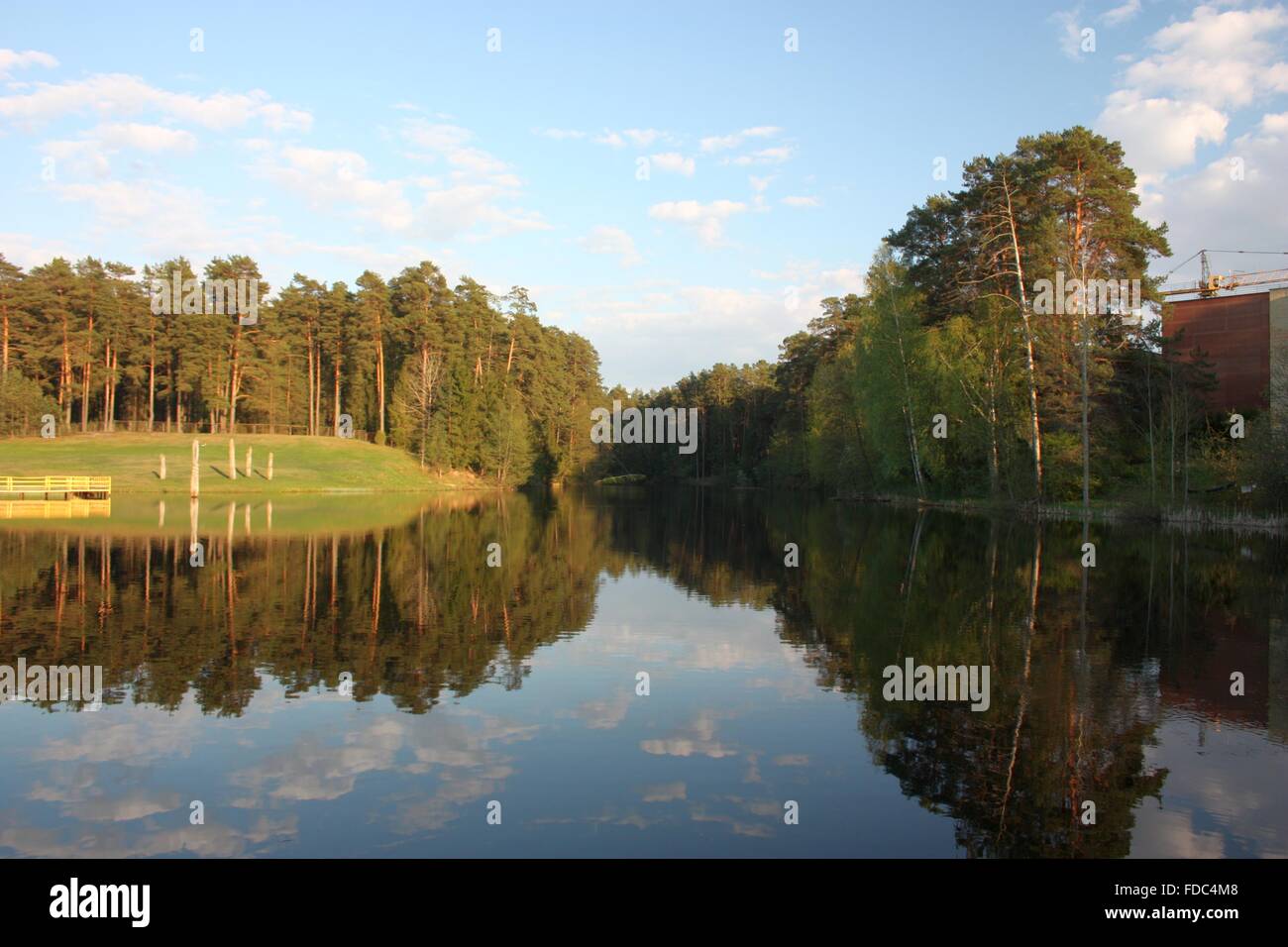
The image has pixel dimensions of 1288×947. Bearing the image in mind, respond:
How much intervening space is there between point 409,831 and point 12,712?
20.6 ft

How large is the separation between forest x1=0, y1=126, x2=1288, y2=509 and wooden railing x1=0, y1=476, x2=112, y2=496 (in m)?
19.9

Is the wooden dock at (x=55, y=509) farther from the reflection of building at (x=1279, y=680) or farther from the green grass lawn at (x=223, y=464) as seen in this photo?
the reflection of building at (x=1279, y=680)

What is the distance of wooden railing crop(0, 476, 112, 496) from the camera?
48.0 m

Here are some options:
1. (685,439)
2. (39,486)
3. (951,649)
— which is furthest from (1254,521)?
(685,439)

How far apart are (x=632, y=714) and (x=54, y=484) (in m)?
52.1

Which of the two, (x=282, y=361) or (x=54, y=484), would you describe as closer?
(x=54, y=484)

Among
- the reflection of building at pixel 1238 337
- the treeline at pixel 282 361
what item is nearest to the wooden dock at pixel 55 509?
the treeline at pixel 282 361

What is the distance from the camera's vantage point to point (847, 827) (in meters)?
6.95

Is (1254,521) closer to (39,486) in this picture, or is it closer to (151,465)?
(39,486)

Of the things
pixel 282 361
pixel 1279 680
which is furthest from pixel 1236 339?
pixel 282 361

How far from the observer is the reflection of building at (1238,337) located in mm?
50812

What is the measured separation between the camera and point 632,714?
33.8 ft

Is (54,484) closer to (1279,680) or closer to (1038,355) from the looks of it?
(1038,355)

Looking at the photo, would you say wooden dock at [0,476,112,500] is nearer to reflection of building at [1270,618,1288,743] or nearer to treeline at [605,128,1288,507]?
treeline at [605,128,1288,507]
